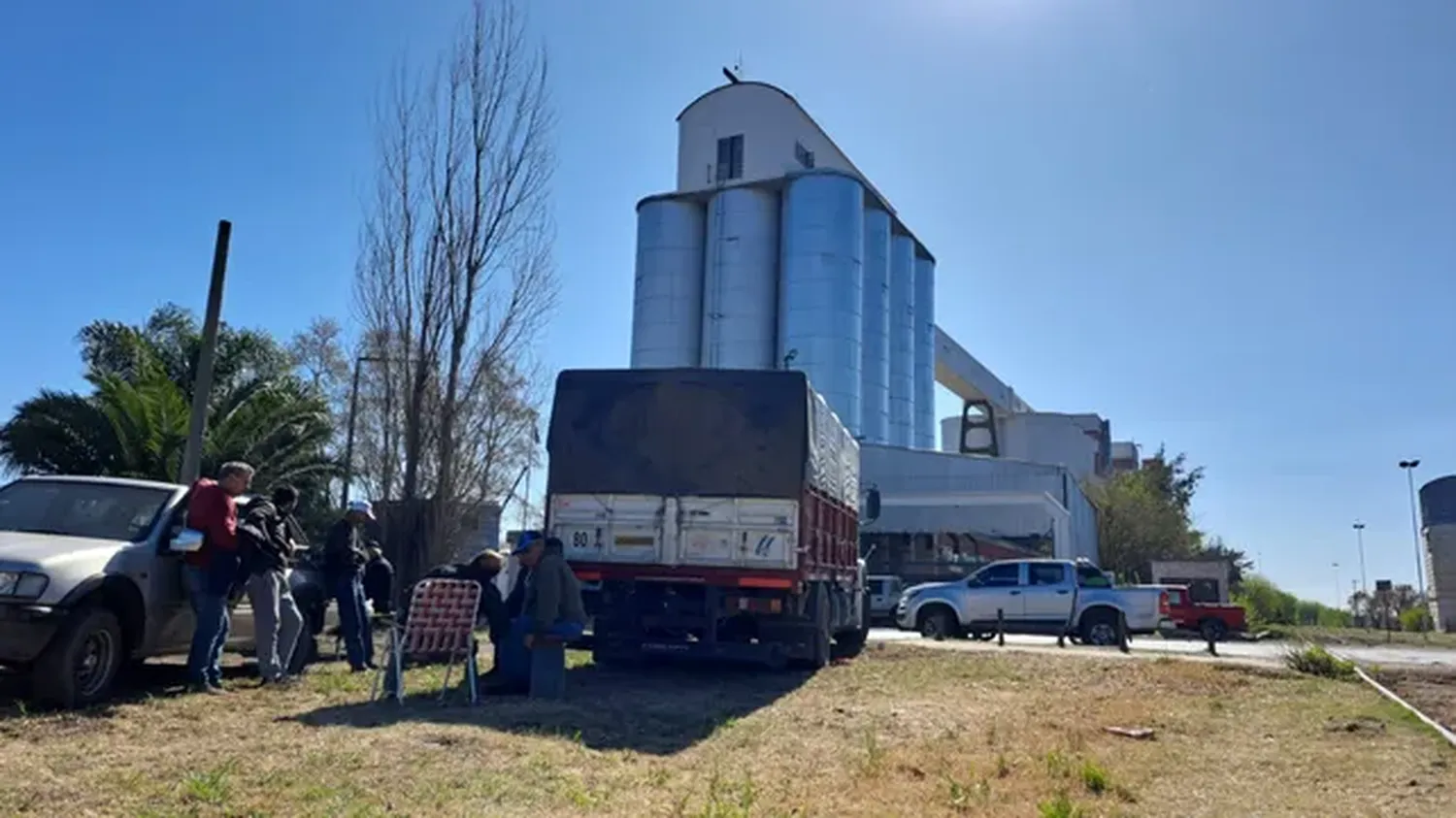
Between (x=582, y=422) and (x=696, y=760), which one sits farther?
(x=582, y=422)

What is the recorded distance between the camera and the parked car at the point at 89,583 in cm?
718

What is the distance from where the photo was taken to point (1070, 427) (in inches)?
2625

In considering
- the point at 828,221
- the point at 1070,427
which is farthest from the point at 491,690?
the point at 1070,427

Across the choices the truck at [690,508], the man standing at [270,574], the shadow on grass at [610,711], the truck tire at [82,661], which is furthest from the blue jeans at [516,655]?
the truck tire at [82,661]

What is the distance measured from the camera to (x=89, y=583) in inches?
296

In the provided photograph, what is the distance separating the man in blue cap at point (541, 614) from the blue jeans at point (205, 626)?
2237 millimetres

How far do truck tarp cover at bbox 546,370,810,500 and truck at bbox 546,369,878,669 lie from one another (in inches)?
0.5

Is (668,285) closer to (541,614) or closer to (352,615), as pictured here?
(352,615)

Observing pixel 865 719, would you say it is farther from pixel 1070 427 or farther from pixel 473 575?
pixel 1070 427

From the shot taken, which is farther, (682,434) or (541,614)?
(682,434)

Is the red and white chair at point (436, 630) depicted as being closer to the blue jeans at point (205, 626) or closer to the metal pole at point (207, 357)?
the blue jeans at point (205, 626)

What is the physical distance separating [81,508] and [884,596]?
24.9 meters

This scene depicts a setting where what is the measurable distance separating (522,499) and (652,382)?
24.1 meters

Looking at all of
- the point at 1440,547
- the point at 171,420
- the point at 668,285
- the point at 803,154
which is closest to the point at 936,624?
the point at 171,420
